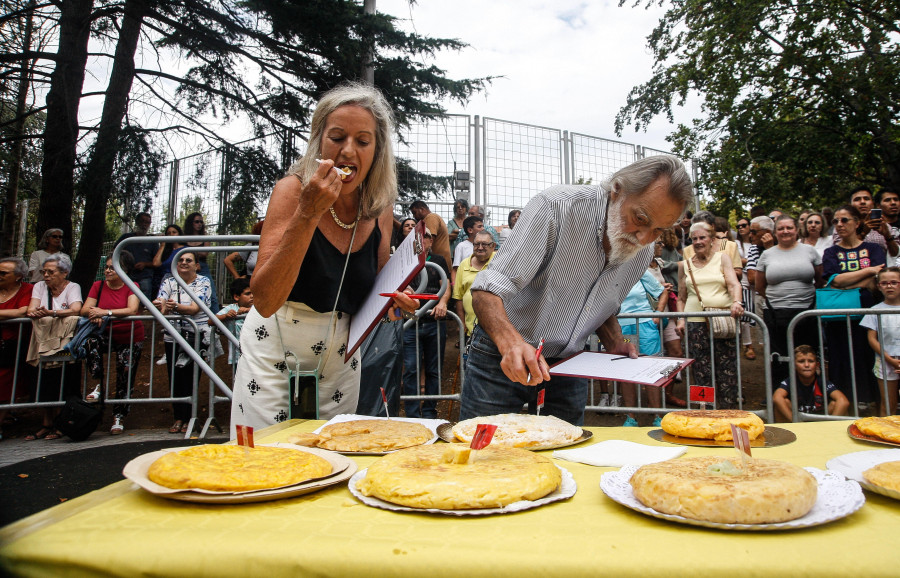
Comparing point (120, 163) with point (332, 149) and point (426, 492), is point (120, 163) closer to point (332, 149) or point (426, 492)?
point (332, 149)

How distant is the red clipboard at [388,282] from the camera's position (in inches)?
71.4

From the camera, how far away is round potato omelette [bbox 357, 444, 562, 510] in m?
1.05

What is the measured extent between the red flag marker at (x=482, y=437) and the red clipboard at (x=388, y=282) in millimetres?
612

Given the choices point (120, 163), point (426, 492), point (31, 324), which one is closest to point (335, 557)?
point (426, 492)

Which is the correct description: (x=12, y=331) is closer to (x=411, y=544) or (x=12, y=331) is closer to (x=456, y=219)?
(x=456, y=219)

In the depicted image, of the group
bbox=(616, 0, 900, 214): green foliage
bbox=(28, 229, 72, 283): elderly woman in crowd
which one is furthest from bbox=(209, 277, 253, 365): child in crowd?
bbox=(616, 0, 900, 214): green foliage

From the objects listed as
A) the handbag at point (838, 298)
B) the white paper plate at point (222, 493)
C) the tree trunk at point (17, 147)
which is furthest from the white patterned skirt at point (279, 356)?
the tree trunk at point (17, 147)

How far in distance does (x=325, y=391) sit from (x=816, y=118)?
17.1 meters

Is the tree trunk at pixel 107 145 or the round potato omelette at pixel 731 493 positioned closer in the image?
the round potato omelette at pixel 731 493

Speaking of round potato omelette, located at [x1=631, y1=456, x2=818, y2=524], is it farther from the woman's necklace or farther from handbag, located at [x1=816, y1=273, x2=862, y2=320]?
handbag, located at [x1=816, y1=273, x2=862, y2=320]

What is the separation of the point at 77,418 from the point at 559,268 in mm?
5378

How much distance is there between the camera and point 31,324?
6129 mm

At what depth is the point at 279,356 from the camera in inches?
77.0

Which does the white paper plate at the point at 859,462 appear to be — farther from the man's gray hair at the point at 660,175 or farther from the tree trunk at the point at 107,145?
the tree trunk at the point at 107,145
